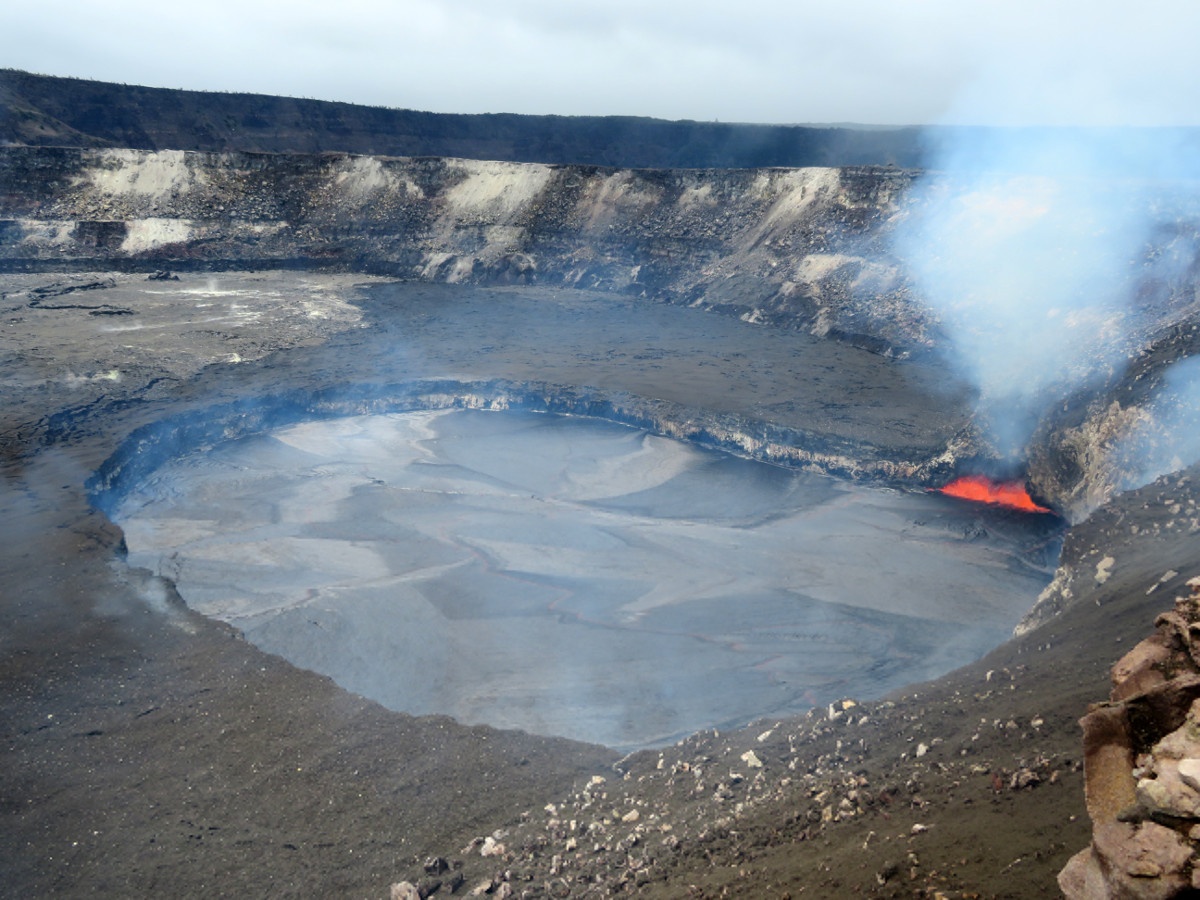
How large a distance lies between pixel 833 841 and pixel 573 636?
7506mm

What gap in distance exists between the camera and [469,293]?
119 ft

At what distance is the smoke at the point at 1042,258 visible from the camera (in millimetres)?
18594

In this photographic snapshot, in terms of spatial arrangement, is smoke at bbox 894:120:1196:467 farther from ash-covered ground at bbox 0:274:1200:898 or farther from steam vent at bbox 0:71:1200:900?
ash-covered ground at bbox 0:274:1200:898

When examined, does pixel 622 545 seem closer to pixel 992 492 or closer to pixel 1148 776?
pixel 992 492

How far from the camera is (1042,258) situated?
25.0 metres

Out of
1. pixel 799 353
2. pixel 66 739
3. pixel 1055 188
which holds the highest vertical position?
pixel 1055 188

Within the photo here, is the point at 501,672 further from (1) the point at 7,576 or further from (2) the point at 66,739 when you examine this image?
(1) the point at 7,576

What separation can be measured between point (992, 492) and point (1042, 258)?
36.3ft

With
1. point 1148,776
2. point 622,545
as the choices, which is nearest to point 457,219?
point 622,545

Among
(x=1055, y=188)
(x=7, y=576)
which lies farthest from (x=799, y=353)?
(x=7, y=576)

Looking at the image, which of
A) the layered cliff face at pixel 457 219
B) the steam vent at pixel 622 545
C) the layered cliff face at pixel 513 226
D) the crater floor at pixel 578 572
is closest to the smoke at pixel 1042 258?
the steam vent at pixel 622 545

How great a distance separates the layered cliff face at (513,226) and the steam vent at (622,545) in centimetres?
25

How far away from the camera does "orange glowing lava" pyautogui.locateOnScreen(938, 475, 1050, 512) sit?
1775cm

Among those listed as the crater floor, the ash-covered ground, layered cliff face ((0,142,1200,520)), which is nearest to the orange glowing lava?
the crater floor
